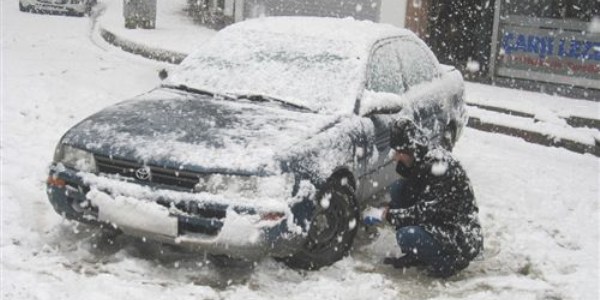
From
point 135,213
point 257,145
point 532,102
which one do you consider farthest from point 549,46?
point 135,213

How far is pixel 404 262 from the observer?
5.21 metres

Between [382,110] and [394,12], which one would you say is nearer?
[382,110]

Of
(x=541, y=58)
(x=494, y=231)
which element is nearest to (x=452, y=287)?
(x=494, y=231)

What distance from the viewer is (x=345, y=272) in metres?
5.05

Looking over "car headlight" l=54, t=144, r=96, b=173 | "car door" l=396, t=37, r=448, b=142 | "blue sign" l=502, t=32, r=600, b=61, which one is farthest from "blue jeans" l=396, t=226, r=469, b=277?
"blue sign" l=502, t=32, r=600, b=61

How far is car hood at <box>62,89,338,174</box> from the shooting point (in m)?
4.54

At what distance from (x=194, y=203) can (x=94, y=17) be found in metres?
17.5

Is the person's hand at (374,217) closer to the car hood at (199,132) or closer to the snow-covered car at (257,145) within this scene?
the snow-covered car at (257,145)

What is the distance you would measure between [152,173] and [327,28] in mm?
2269

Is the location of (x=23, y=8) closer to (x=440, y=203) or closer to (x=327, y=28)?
(x=327, y=28)

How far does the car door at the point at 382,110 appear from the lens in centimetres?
551

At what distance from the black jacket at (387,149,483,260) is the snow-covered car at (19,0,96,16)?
56.3 feet

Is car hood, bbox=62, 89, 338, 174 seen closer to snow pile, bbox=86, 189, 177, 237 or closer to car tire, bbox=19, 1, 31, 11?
snow pile, bbox=86, 189, 177, 237

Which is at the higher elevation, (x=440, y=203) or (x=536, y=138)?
(x=440, y=203)
